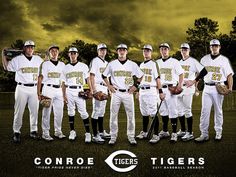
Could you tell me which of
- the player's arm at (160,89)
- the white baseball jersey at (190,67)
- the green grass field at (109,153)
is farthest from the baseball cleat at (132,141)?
the white baseball jersey at (190,67)

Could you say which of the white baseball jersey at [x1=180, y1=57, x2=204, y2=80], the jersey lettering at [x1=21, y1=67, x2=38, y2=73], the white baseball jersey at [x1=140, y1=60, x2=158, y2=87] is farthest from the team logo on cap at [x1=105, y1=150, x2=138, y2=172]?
the jersey lettering at [x1=21, y1=67, x2=38, y2=73]

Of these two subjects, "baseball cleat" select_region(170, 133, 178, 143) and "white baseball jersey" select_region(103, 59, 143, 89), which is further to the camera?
"baseball cleat" select_region(170, 133, 178, 143)

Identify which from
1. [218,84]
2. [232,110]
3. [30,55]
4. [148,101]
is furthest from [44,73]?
[232,110]

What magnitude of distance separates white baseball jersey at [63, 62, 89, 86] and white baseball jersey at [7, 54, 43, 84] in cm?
59

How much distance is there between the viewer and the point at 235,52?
18.9m

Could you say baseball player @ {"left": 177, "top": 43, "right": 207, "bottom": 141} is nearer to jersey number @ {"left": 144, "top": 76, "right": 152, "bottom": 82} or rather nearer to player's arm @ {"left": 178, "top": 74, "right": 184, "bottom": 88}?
player's arm @ {"left": 178, "top": 74, "right": 184, "bottom": 88}

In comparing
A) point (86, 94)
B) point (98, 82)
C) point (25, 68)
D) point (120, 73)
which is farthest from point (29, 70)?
point (120, 73)

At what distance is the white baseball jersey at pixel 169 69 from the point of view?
790 cm

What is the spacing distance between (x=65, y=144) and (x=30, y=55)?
6.29ft

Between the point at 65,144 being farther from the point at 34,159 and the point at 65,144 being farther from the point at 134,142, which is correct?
the point at 134,142

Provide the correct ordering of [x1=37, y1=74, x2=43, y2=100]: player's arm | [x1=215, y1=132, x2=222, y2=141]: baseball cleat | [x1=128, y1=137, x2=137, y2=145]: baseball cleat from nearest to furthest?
[x1=128, y1=137, x2=137, y2=145]: baseball cleat < [x1=37, y1=74, x2=43, y2=100]: player's arm < [x1=215, y1=132, x2=222, y2=141]: baseball cleat

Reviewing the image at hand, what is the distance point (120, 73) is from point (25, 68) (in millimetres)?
1971

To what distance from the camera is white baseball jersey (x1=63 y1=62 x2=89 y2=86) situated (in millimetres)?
7848

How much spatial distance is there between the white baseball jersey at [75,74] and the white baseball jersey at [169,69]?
4.85 feet
